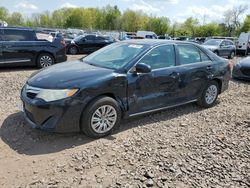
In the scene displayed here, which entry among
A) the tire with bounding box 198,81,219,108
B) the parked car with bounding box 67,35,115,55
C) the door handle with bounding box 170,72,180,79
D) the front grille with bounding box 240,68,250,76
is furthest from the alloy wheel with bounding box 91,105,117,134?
the parked car with bounding box 67,35,115,55

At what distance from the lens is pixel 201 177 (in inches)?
133

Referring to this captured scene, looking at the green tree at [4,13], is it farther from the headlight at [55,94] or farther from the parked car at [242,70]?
the headlight at [55,94]

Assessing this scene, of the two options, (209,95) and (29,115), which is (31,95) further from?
(209,95)

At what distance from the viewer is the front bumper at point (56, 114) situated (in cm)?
383

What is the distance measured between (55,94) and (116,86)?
3.19 feet

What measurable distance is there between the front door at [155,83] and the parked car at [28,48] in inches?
245

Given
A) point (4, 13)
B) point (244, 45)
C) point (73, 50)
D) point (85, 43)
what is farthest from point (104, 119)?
point (4, 13)

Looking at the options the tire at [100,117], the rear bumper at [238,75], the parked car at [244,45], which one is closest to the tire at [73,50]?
the rear bumper at [238,75]

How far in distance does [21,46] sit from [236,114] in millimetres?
7420

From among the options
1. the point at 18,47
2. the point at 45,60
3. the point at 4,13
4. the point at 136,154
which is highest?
the point at 4,13

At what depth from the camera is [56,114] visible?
3.85 m

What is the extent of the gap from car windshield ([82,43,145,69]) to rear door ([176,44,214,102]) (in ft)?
3.15

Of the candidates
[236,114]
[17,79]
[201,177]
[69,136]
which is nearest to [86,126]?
[69,136]

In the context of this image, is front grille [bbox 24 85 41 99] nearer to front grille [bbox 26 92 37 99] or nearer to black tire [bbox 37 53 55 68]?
front grille [bbox 26 92 37 99]
